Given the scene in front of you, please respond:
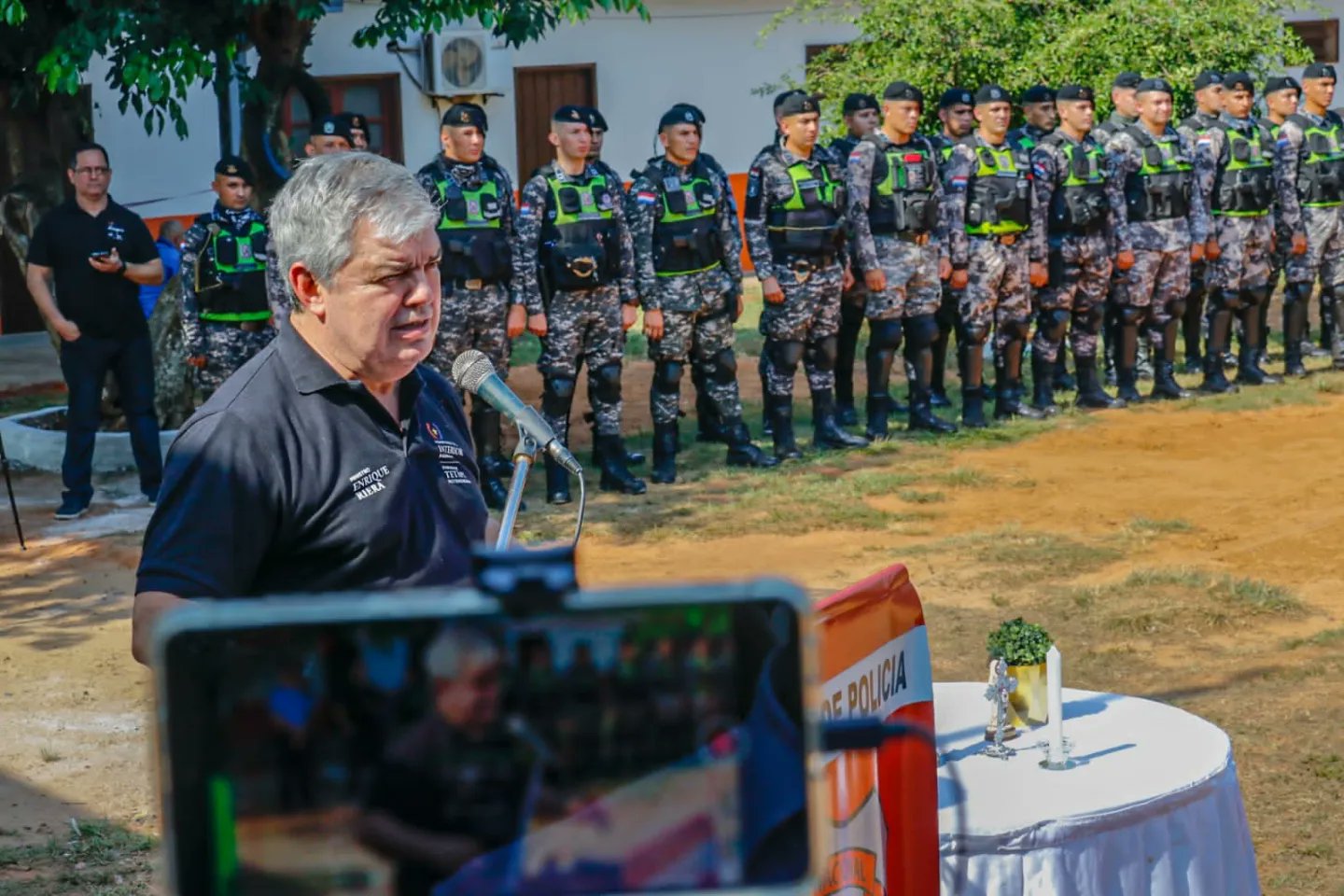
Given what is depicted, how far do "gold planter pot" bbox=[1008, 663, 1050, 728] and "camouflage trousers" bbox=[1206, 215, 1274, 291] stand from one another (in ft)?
32.3

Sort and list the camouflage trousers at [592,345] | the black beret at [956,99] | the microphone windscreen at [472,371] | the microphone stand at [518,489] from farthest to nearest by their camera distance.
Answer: the black beret at [956,99]
the camouflage trousers at [592,345]
the microphone windscreen at [472,371]
the microphone stand at [518,489]

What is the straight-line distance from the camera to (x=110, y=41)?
33.6ft

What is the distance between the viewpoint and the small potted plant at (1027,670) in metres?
4.23

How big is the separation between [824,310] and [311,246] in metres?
8.98

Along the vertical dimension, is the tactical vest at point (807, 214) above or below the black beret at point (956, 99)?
below

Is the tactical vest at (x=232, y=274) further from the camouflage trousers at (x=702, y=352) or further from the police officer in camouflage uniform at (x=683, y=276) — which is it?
the camouflage trousers at (x=702, y=352)

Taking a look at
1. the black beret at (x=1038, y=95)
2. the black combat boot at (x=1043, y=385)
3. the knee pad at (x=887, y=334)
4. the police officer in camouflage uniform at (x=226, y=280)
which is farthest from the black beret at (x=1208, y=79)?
the police officer in camouflage uniform at (x=226, y=280)

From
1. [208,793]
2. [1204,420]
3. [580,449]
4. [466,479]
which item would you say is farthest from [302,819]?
[1204,420]

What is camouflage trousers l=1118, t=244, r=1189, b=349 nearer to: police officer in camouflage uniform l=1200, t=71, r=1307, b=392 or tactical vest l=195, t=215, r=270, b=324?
police officer in camouflage uniform l=1200, t=71, r=1307, b=392

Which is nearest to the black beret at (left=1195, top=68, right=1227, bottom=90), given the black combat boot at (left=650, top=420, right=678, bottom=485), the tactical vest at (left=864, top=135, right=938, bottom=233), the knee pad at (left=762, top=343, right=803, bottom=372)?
the tactical vest at (left=864, top=135, right=938, bottom=233)

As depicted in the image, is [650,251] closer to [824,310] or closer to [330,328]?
[824,310]

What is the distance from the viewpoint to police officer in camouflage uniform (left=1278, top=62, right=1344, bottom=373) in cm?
1362

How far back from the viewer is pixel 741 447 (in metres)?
11.2

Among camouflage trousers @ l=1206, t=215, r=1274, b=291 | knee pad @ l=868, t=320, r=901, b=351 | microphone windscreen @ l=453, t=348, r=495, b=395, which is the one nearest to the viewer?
microphone windscreen @ l=453, t=348, r=495, b=395
